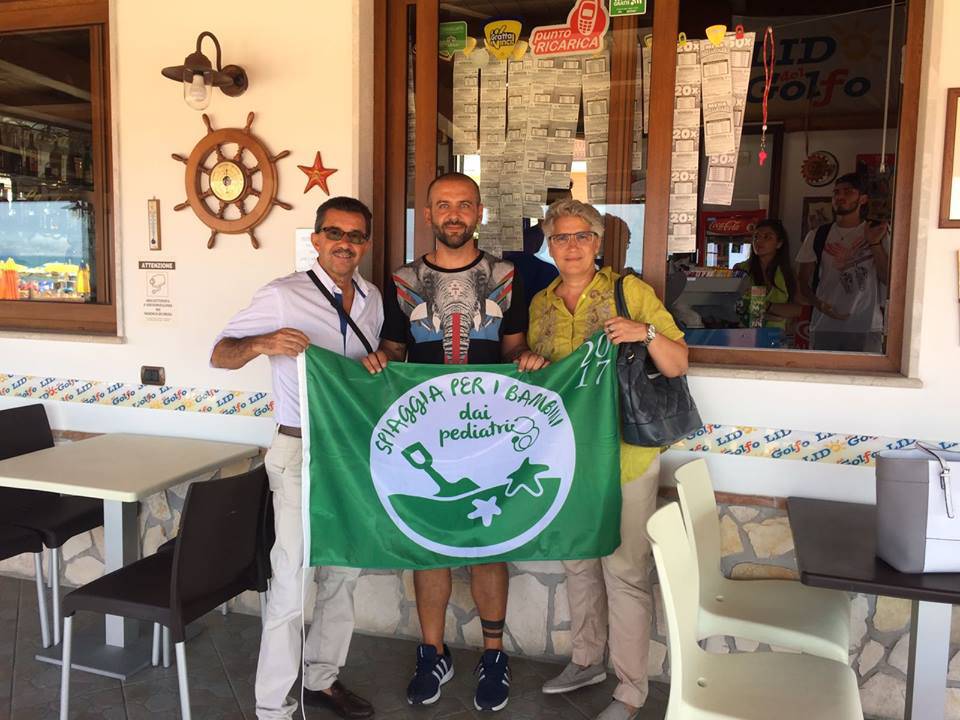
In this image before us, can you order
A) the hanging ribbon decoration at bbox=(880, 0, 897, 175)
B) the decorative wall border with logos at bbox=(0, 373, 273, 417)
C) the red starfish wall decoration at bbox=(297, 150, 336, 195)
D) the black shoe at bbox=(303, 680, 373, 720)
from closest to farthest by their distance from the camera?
Result: the black shoe at bbox=(303, 680, 373, 720)
the hanging ribbon decoration at bbox=(880, 0, 897, 175)
the red starfish wall decoration at bbox=(297, 150, 336, 195)
the decorative wall border with logos at bbox=(0, 373, 273, 417)

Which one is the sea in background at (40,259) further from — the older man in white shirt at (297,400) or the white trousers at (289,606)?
the white trousers at (289,606)

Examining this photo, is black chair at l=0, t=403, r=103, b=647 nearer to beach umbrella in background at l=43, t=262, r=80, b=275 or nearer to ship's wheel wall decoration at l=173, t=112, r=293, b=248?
beach umbrella in background at l=43, t=262, r=80, b=275

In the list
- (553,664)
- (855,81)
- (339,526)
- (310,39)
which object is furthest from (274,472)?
(855,81)

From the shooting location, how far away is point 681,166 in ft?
9.90

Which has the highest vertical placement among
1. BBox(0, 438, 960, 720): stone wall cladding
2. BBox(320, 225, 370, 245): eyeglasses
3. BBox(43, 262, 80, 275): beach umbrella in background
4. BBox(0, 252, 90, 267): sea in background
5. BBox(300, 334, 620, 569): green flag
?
BBox(320, 225, 370, 245): eyeglasses

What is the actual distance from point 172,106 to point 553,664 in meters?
2.91

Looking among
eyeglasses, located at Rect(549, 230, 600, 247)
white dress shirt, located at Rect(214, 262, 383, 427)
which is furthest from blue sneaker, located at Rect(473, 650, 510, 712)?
eyeglasses, located at Rect(549, 230, 600, 247)

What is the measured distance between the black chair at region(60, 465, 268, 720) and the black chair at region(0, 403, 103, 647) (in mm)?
602

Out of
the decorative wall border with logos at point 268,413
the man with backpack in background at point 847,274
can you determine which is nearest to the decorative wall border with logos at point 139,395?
the decorative wall border with logos at point 268,413

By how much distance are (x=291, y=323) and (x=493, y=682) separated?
1.49 m

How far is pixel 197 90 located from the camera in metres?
3.09

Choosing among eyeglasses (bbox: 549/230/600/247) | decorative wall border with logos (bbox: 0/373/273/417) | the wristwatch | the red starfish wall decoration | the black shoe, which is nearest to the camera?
the wristwatch

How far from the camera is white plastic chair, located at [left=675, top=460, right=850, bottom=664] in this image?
237 cm

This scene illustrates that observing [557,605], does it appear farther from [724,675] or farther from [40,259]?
[40,259]
